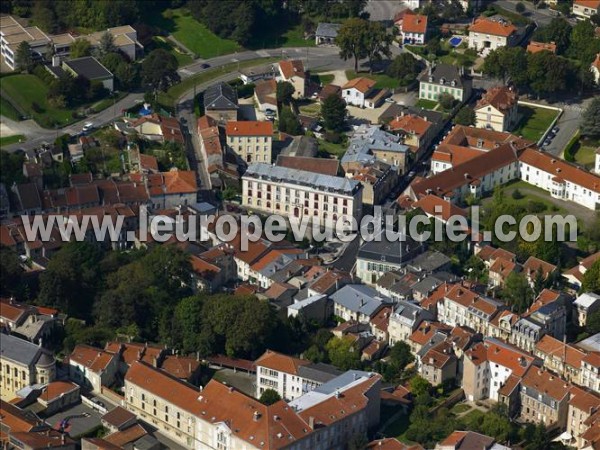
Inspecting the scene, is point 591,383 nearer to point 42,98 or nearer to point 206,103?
point 206,103

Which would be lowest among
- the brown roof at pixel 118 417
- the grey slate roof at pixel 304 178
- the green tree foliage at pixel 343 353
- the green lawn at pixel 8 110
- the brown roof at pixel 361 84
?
the brown roof at pixel 118 417

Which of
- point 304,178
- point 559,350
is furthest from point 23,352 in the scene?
point 559,350

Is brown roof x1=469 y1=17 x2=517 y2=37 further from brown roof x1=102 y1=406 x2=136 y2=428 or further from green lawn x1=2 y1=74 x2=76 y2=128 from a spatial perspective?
brown roof x1=102 y1=406 x2=136 y2=428

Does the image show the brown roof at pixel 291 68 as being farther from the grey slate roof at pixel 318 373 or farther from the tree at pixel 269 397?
the tree at pixel 269 397

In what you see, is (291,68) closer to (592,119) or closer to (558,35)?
(558,35)

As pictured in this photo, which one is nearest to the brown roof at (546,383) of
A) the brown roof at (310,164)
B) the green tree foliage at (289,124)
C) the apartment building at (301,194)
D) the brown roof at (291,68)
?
A: the apartment building at (301,194)

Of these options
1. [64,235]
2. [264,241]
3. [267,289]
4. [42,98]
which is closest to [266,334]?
[267,289]

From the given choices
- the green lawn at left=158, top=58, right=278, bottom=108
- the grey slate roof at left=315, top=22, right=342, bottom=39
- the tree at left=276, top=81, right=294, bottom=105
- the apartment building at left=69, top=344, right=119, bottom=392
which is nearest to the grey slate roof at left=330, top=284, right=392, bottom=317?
the apartment building at left=69, top=344, right=119, bottom=392
